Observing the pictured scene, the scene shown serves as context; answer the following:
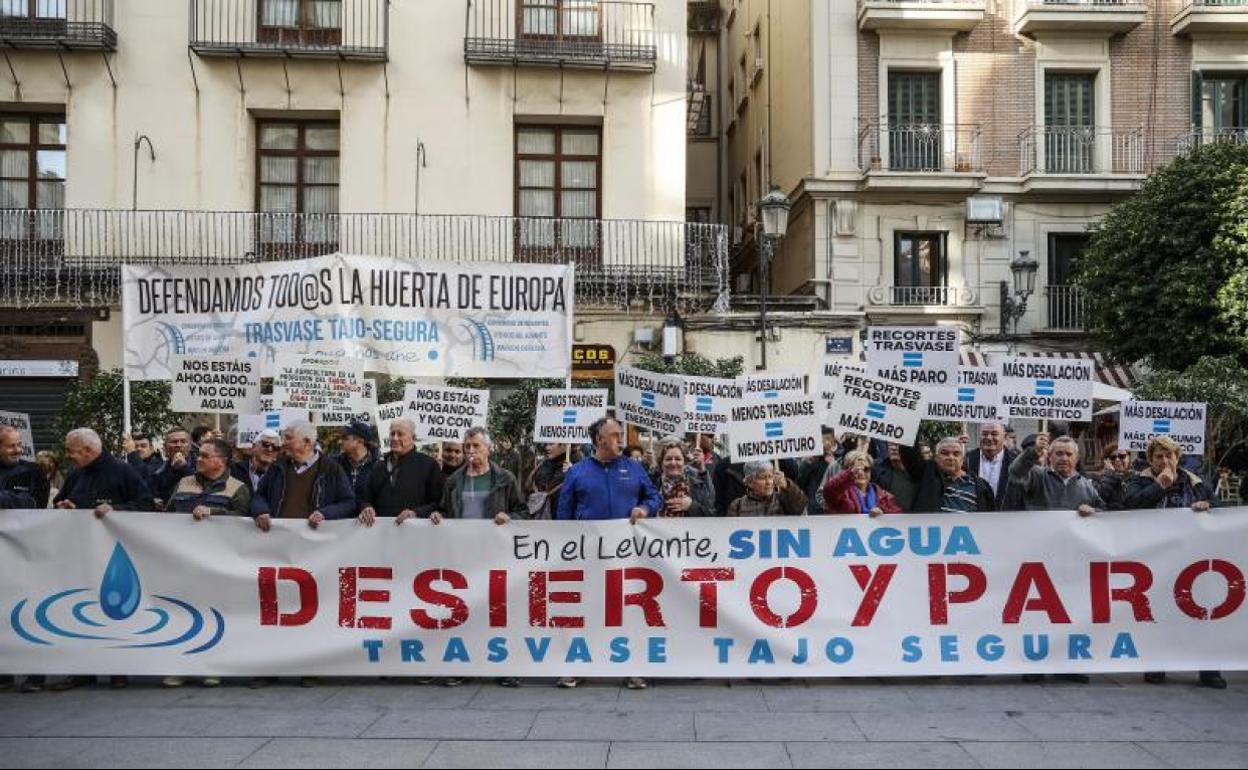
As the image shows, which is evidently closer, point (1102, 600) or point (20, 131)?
point (1102, 600)

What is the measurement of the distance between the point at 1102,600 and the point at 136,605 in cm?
611

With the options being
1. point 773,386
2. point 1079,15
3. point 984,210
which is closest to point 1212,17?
point 1079,15

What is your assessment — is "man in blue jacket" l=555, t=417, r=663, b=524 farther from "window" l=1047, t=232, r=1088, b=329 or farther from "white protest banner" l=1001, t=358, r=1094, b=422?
"window" l=1047, t=232, r=1088, b=329

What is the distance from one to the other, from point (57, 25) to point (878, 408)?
18.1 m

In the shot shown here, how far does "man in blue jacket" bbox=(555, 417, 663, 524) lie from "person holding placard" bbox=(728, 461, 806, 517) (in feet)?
1.94

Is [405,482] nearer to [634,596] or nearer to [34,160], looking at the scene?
[634,596]

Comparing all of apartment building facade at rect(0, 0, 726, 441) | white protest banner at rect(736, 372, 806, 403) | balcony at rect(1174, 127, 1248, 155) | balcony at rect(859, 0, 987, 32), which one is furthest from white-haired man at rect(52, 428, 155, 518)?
balcony at rect(1174, 127, 1248, 155)

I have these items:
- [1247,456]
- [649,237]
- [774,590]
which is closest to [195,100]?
[649,237]

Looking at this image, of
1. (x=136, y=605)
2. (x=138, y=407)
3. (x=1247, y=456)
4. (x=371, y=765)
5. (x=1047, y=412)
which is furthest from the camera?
(x=1247, y=456)

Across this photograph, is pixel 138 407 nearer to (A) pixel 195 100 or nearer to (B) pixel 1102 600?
(A) pixel 195 100

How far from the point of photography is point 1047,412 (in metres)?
11.0

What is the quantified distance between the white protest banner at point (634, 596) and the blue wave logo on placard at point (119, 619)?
0.04 feet

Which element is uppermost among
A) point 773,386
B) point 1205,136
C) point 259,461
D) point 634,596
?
point 1205,136

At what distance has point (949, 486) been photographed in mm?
8133
